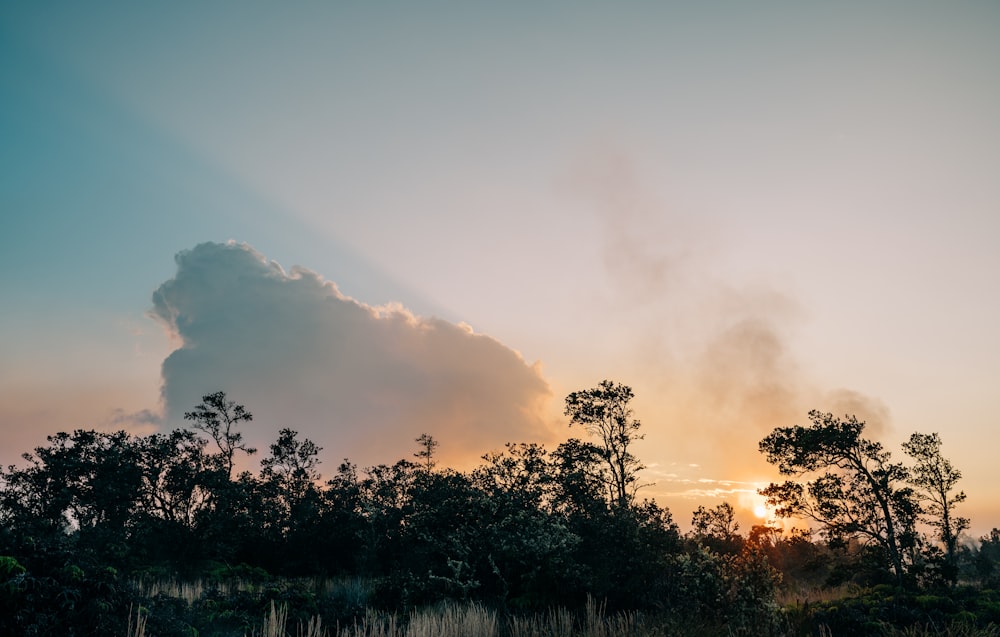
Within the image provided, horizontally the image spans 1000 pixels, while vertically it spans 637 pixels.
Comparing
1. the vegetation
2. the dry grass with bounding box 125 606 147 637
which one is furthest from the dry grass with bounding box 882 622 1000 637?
the dry grass with bounding box 125 606 147 637

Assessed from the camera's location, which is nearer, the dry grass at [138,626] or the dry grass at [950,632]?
the dry grass at [138,626]

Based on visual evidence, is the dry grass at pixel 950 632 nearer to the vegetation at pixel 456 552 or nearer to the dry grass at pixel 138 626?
the vegetation at pixel 456 552

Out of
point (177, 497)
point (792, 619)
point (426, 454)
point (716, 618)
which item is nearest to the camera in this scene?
point (716, 618)

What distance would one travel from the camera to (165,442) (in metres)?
40.3

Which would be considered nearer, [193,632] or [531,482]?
[193,632]

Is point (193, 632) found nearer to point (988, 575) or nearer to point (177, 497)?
point (177, 497)

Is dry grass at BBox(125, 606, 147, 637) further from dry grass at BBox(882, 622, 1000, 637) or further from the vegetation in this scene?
dry grass at BBox(882, 622, 1000, 637)

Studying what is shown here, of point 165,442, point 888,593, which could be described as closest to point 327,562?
point 165,442

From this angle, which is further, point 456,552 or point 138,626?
point 456,552

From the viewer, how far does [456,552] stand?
21438 millimetres

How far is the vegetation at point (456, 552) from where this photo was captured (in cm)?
1216

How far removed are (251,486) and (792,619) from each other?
3890 centimetres

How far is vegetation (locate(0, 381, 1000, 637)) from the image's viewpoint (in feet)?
39.9

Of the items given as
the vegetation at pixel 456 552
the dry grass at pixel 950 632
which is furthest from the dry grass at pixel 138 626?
the dry grass at pixel 950 632
